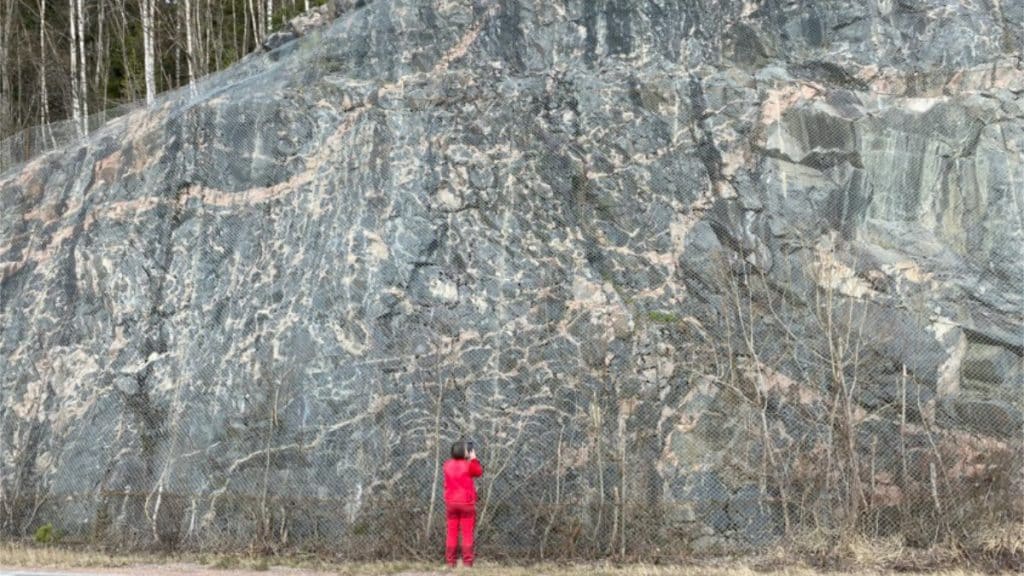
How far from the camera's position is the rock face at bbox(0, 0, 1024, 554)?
1187 cm

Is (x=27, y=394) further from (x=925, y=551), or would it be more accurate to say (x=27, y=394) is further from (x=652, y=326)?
(x=925, y=551)

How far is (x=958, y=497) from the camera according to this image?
37.2 ft

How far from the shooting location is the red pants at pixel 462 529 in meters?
10.8

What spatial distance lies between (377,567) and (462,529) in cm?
97

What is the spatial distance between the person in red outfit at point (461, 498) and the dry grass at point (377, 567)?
0.26m

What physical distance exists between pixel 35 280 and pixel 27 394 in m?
1.71

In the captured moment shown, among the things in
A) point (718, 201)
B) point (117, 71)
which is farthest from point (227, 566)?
point (117, 71)

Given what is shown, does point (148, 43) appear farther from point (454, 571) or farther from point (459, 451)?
point (454, 571)

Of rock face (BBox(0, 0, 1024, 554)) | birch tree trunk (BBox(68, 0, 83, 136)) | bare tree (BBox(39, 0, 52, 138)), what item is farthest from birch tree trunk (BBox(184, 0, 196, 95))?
rock face (BBox(0, 0, 1024, 554))

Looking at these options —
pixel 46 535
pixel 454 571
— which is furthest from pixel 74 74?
pixel 454 571

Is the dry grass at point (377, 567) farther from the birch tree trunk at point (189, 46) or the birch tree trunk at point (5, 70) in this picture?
the birch tree trunk at point (5, 70)

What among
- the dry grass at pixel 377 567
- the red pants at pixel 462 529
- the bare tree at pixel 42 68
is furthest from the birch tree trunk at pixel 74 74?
the red pants at pixel 462 529

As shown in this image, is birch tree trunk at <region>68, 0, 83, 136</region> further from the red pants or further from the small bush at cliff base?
the red pants

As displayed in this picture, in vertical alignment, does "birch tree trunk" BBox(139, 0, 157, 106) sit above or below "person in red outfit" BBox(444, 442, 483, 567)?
above
